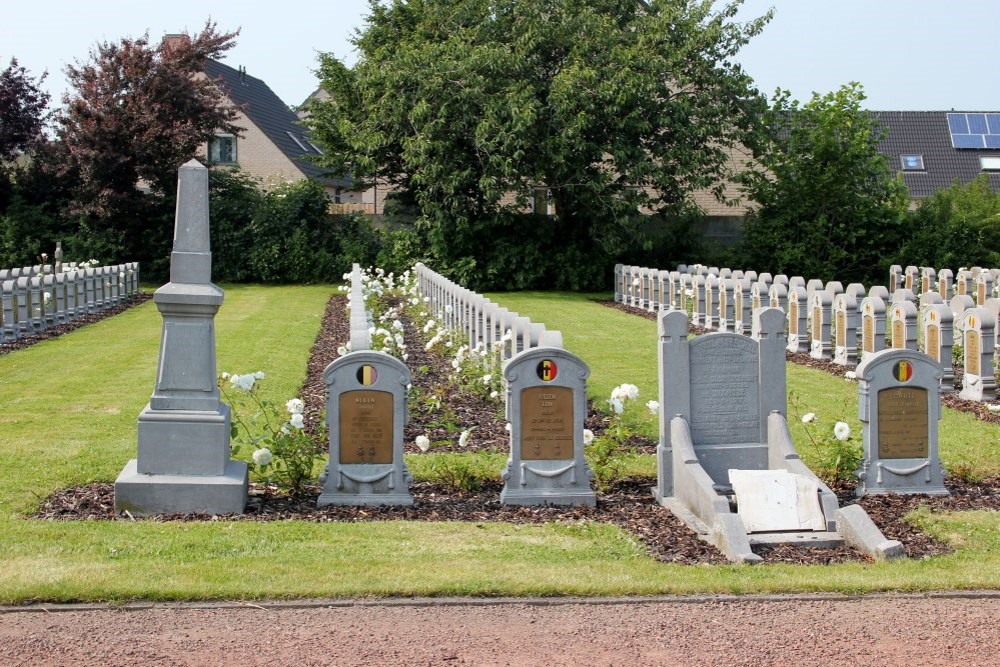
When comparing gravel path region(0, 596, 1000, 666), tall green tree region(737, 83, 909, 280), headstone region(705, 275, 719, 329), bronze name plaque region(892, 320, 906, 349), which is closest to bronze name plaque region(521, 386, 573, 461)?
gravel path region(0, 596, 1000, 666)

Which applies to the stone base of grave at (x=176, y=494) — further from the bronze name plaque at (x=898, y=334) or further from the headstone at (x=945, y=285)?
the headstone at (x=945, y=285)

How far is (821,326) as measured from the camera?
17844 mm

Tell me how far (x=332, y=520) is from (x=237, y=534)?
751 millimetres

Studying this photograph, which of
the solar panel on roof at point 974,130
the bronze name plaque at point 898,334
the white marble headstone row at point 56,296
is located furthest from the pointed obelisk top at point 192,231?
the solar panel on roof at point 974,130

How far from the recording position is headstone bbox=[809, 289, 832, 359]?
58.2ft

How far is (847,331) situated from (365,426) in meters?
10.8

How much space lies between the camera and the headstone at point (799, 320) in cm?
1834

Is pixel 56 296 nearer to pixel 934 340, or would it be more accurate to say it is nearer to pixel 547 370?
pixel 934 340

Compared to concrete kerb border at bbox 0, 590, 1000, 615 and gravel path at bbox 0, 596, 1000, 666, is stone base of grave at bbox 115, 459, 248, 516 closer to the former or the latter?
concrete kerb border at bbox 0, 590, 1000, 615

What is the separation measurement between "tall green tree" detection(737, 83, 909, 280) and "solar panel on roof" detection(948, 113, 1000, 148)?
20.3 m

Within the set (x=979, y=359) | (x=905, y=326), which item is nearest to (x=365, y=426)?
(x=979, y=359)

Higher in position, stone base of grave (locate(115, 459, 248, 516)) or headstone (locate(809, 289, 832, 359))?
headstone (locate(809, 289, 832, 359))

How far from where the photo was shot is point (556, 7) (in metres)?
31.2

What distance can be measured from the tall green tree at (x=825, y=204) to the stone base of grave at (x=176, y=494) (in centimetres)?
2669
